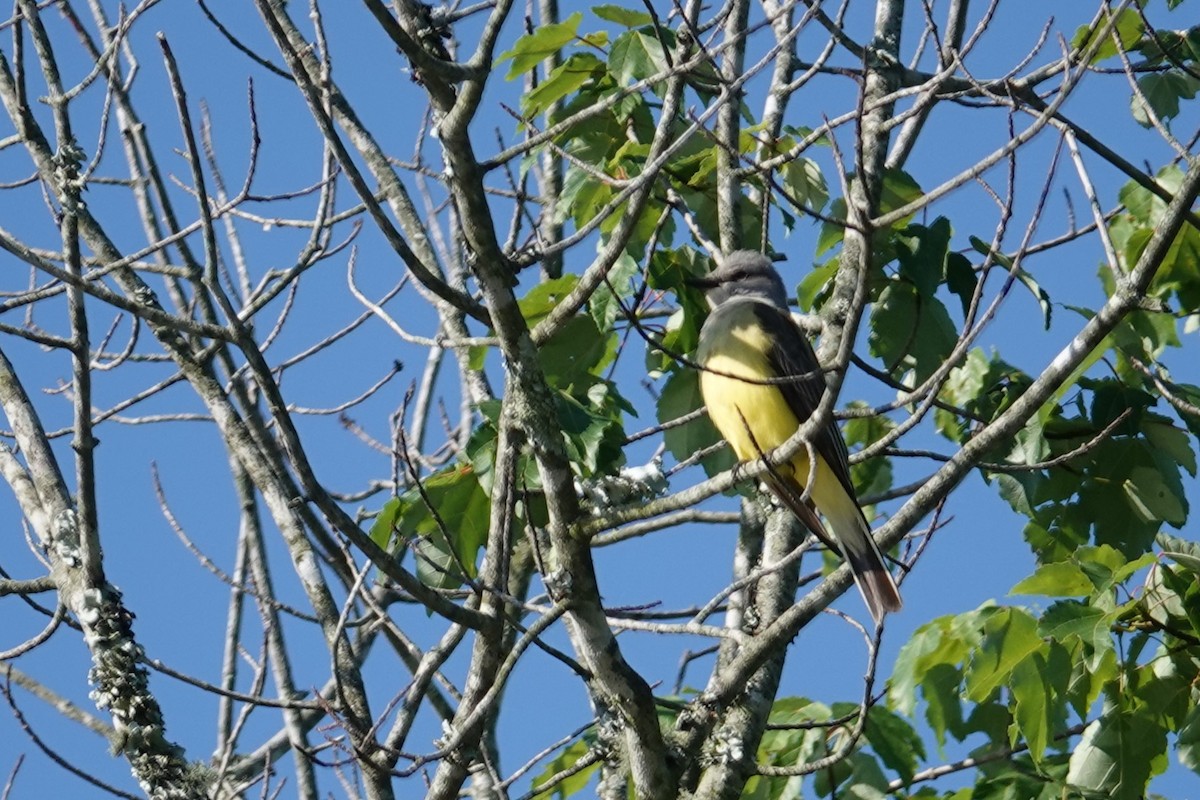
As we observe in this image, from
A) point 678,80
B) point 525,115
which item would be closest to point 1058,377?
point 678,80

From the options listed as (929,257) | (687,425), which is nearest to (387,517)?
(687,425)

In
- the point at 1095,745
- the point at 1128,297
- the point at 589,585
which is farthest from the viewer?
the point at 1095,745

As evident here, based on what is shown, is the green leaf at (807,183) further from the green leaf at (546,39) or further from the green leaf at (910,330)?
the green leaf at (546,39)

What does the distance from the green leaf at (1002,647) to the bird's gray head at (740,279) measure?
169cm

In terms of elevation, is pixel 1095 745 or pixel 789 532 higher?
pixel 789 532

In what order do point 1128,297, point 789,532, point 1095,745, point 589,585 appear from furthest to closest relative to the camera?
point 789,532 < point 1095,745 < point 589,585 < point 1128,297

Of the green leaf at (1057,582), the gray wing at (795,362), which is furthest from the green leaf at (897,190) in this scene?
the green leaf at (1057,582)

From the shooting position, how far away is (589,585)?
399 centimetres

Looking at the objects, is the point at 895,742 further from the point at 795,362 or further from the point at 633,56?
the point at 633,56

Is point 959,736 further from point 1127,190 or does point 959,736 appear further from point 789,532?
point 1127,190

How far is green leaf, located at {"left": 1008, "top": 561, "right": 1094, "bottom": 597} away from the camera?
4.33m

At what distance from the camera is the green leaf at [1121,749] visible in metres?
4.55

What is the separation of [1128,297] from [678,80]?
4.41 ft

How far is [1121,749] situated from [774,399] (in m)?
1.73
